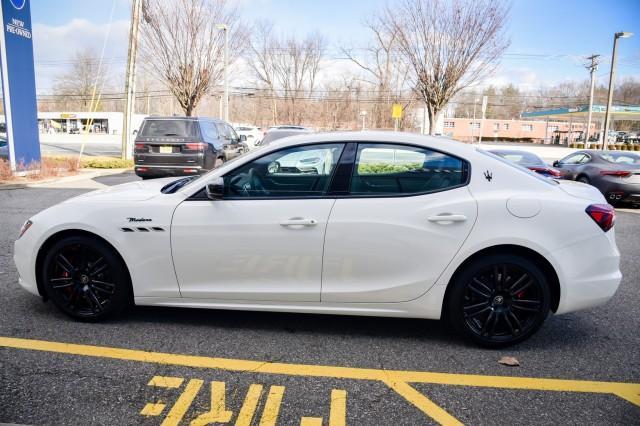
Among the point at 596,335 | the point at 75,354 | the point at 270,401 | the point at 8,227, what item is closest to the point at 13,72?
the point at 8,227

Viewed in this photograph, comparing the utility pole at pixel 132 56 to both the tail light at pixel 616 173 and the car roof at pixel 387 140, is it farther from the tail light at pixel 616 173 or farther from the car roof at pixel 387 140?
the car roof at pixel 387 140

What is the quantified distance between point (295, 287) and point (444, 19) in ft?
54.9

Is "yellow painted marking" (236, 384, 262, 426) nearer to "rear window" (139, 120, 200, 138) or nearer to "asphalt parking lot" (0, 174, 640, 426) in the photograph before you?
"asphalt parking lot" (0, 174, 640, 426)

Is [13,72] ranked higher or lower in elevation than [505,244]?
higher

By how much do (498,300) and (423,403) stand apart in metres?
1.04

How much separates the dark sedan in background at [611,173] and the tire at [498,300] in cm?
934

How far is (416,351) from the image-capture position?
11.2ft

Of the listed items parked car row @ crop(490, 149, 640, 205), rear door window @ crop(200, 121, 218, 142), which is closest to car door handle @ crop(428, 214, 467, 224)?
parked car row @ crop(490, 149, 640, 205)

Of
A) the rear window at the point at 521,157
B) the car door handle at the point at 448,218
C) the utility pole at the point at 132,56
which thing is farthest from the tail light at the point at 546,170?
the utility pole at the point at 132,56

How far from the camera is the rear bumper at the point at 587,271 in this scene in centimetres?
330

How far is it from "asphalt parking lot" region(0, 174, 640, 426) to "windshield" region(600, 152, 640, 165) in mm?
9011

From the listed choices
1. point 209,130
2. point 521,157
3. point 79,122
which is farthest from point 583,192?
point 79,122

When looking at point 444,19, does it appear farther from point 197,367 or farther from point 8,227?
point 197,367

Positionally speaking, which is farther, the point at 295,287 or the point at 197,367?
the point at 295,287
